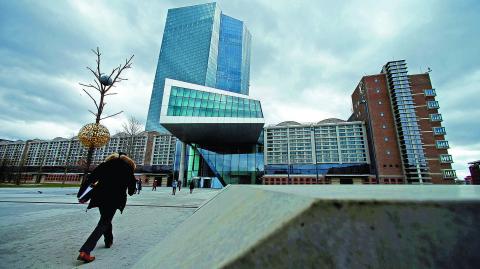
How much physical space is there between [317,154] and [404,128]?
19.2 metres

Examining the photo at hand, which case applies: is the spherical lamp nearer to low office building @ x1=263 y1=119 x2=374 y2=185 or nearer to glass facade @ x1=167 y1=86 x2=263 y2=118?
glass facade @ x1=167 y1=86 x2=263 y2=118

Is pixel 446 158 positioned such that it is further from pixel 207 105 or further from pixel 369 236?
pixel 369 236

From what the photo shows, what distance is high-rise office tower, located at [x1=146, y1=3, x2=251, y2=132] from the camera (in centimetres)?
7950

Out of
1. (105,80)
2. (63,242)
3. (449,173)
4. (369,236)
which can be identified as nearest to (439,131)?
(449,173)

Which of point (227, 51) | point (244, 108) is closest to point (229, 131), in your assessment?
point (244, 108)

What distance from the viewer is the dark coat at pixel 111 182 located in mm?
2764

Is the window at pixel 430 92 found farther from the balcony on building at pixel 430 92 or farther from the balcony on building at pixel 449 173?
the balcony on building at pixel 449 173

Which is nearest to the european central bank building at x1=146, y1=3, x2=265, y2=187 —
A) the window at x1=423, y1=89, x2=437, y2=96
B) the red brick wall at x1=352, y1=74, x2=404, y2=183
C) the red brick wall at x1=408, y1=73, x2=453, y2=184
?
the red brick wall at x1=352, y1=74, x2=404, y2=183

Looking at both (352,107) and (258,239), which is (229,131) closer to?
(258,239)

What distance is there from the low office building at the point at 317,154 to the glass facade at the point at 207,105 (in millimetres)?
22152

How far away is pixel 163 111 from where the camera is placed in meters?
27.1

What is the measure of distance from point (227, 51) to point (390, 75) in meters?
56.4

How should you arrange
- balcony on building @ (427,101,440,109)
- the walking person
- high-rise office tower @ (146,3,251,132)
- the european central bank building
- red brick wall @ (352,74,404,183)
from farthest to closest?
high-rise office tower @ (146,3,251,132) < balcony on building @ (427,101,440,109) < red brick wall @ (352,74,404,183) < the european central bank building < the walking person

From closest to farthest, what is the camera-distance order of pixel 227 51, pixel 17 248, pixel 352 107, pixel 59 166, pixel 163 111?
1. pixel 17 248
2. pixel 163 111
3. pixel 352 107
4. pixel 59 166
5. pixel 227 51
